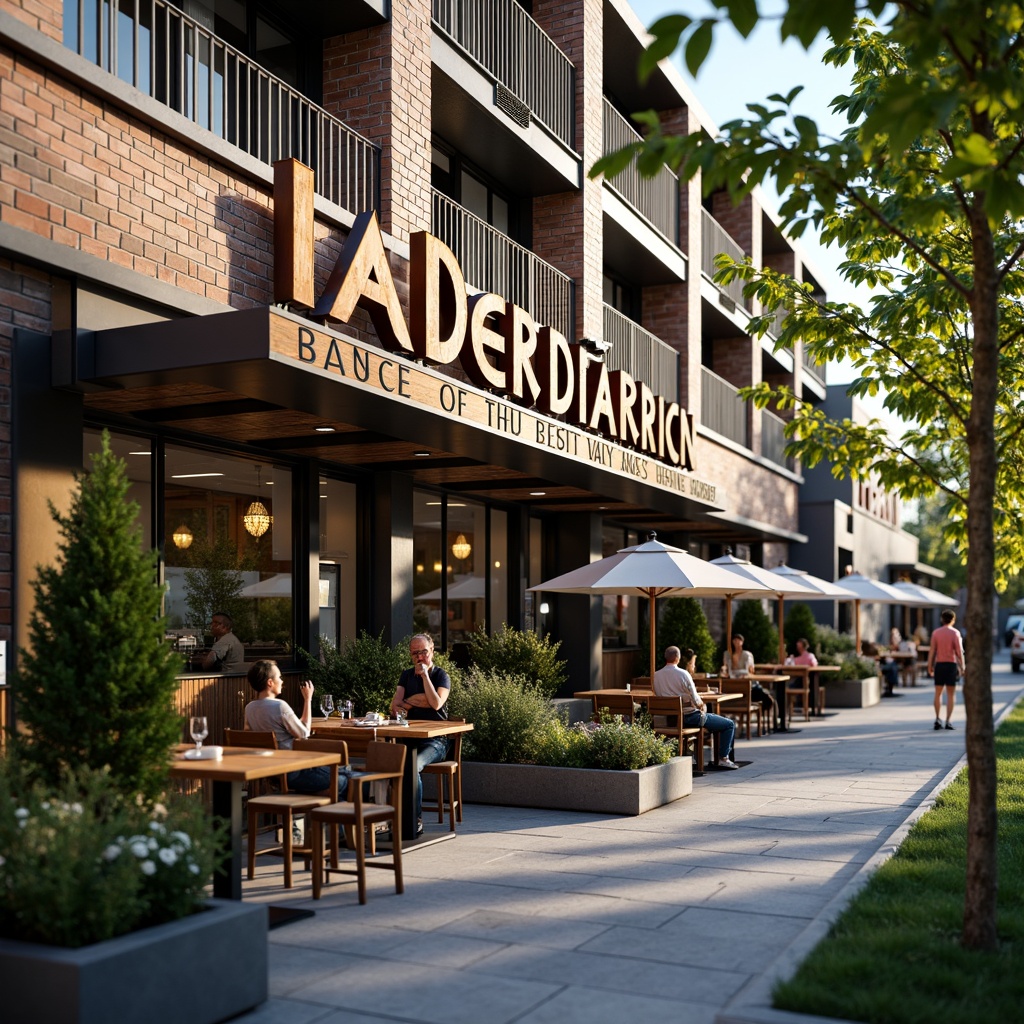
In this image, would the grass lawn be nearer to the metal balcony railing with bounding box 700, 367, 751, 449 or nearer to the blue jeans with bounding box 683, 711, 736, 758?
the blue jeans with bounding box 683, 711, 736, 758

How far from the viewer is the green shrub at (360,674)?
11555 mm

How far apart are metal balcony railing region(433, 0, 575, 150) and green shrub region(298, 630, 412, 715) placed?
7514 millimetres

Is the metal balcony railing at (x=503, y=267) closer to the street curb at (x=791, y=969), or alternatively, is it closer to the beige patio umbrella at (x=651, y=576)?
the beige patio umbrella at (x=651, y=576)

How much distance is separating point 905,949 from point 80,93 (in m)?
7.71

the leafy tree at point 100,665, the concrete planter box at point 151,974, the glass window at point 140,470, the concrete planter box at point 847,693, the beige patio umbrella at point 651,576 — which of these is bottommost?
the concrete planter box at point 847,693

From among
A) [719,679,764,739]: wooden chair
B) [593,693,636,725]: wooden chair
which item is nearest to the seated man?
[593,693,636,725]: wooden chair

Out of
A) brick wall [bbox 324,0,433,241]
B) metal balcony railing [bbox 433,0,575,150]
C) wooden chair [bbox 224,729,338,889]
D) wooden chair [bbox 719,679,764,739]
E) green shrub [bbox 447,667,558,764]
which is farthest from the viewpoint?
wooden chair [bbox 719,679,764,739]

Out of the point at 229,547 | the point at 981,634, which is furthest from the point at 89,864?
the point at 229,547

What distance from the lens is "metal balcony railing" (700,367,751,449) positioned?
80.4 feet

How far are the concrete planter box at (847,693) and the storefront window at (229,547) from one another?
53.5 feet

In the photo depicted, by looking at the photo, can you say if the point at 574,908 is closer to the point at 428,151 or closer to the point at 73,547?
the point at 73,547

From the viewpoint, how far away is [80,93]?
8336mm

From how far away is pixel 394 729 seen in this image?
31.1ft

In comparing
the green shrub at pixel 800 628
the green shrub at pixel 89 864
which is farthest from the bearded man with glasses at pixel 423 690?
the green shrub at pixel 800 628
